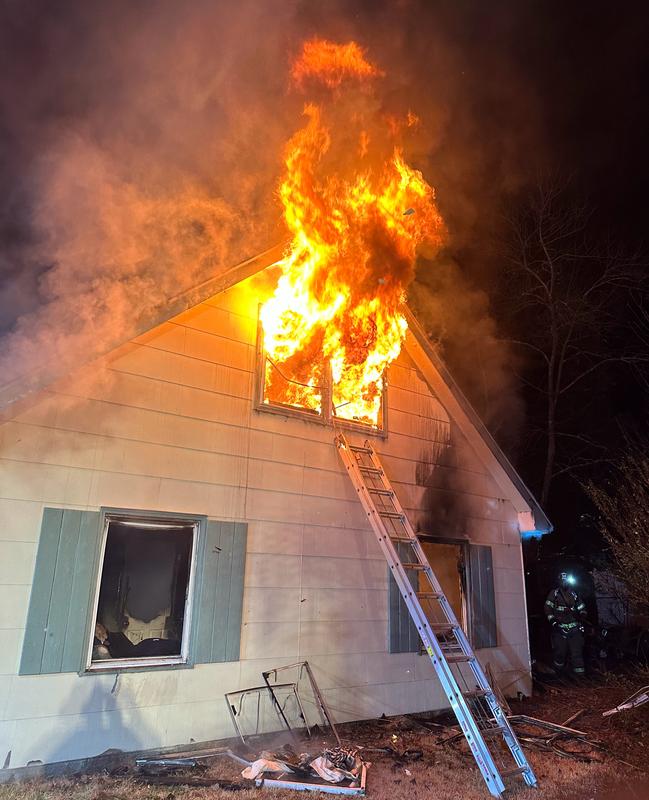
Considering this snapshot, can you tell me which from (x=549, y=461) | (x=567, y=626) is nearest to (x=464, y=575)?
(x=567, y=626)

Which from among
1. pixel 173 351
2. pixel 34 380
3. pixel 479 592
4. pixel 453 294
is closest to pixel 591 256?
pixel 453 294

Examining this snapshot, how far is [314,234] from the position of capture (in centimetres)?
670

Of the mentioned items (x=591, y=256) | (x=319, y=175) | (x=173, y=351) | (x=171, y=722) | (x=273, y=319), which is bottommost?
(x=171, y=722)

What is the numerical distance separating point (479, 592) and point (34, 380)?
20.7ft

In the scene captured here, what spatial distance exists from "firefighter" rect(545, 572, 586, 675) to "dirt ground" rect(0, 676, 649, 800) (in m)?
2.59

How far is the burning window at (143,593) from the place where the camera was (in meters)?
5.18

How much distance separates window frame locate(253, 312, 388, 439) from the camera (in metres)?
6.45

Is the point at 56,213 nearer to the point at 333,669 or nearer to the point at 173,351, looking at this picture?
the point at 173,351

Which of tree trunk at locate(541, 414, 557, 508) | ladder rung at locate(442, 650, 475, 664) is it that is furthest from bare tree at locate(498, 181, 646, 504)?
ladder rung at locate(442, 650, 475, 664)

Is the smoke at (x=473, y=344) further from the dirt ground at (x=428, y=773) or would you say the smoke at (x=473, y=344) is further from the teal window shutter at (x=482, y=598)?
the dirt ground at (x=428, y=773)

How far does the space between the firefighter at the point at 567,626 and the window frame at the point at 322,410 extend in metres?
4.67

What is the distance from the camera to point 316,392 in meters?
7.11

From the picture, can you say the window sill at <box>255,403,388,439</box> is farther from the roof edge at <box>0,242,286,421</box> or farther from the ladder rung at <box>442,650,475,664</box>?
the ladder rung at <box>442,650,475,664</box>

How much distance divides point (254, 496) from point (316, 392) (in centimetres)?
166
